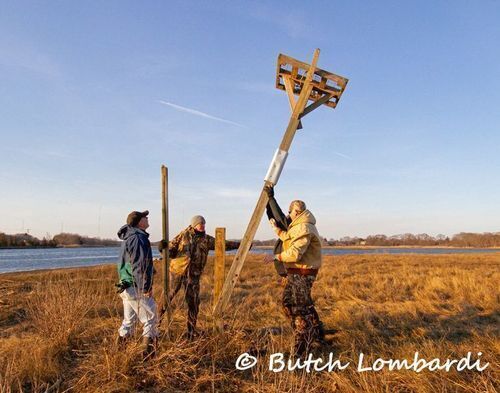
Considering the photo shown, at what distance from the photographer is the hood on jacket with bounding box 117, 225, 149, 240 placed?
499 centimetres

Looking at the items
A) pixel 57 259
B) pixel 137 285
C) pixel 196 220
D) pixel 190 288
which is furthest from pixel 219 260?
pixel 57 259

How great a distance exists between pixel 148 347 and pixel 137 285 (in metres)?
0.73

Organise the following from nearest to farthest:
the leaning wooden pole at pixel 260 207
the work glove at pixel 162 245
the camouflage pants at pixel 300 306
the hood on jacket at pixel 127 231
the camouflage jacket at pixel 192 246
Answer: the hood on jacket at pixel 127 231
the camouflage pants at pixel 300 306
the leaning wooden pole at pixel 260 207
the work glove at pixel 162 245
the camouflage jacket at pixel 192 246

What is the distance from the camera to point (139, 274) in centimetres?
476

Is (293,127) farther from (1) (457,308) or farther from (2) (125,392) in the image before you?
(1) (457,308)

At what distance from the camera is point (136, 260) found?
4.85 metres

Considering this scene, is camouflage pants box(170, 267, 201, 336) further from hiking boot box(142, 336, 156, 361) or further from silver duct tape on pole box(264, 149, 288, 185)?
silver duct tape on pole box(264, 149, 288, 185)

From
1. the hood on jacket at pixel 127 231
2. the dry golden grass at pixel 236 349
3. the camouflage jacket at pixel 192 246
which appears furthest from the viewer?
the camouflage jacket at pixel 192 246

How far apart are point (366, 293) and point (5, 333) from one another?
27.4 ft

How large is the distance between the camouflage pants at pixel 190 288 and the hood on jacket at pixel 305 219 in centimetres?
176

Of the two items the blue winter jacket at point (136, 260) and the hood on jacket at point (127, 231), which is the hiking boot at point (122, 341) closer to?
the blue winter jacket at point (136, 260)

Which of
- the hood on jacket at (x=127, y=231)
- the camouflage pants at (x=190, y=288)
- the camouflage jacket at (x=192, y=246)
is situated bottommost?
the camouflage pants at (x=190, y=288)

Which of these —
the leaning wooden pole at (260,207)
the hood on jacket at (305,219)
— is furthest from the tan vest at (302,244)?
the leaning wooden pole at (260,207)

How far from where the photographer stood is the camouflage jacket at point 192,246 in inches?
236
